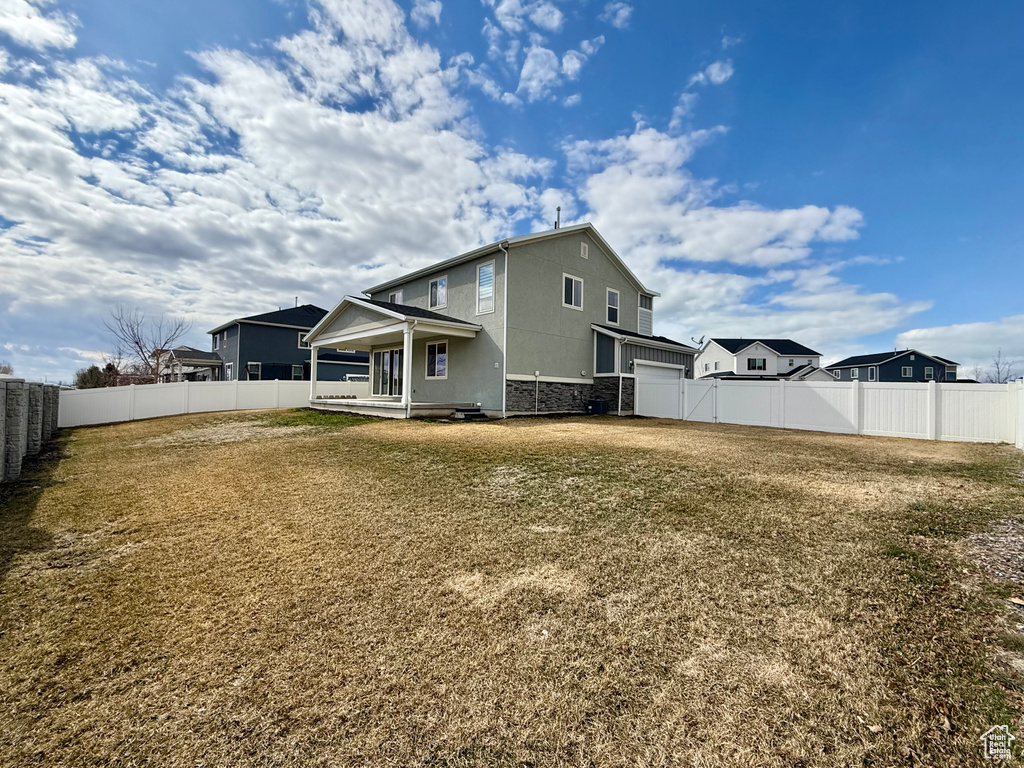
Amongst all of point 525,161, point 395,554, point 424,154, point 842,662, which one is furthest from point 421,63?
point 842,662

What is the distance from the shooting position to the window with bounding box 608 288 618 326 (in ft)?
63.8

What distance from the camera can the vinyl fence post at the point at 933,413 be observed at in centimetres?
1125

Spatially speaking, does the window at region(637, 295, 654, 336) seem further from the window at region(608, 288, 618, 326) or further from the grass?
the grass

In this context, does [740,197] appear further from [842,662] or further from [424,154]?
[842,662]

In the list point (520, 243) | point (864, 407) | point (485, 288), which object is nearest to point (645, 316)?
point (520, 243)

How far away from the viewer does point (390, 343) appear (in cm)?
1917

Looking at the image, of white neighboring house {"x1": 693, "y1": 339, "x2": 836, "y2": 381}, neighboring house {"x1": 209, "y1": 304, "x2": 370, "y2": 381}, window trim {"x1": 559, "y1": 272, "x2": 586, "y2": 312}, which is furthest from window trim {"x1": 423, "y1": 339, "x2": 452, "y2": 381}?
white neighboring house {"x1": 693, "y1": 339, "x2": 836, "y2": 381}

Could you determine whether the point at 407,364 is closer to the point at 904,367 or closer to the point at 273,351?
the point at 273,351

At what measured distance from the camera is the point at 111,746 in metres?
1.85

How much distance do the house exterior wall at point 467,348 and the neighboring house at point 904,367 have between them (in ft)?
160

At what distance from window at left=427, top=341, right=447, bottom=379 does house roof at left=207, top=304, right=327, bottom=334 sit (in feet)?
47.0

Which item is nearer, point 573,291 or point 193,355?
point 573,291

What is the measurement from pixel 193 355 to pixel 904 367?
224ft

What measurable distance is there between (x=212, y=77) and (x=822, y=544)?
1414 cm
